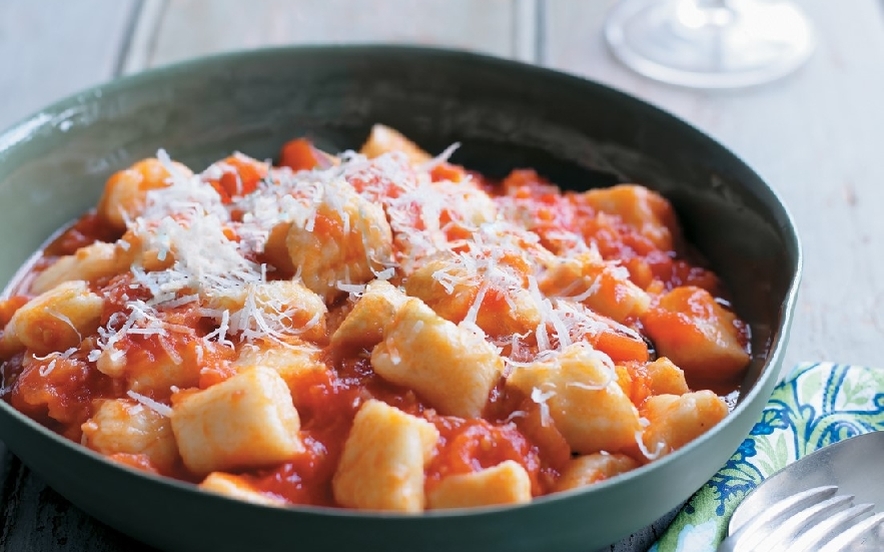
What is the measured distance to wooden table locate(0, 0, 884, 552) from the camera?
3.33m

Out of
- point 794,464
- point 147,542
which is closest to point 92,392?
point 147,542

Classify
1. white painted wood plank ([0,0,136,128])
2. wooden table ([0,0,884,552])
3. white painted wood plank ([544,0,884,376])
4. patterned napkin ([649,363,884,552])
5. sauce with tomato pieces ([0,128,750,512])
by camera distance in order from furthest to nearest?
white painted wood plank ([0,0,136,128])
wooden table ([0,0,884,552])
white painted wood plank ([544,0,884,376])
patterned napkin ([649,363,884,552])
sauce with tomato pieces ([0,128,750,512])

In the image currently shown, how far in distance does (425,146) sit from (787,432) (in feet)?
5.21

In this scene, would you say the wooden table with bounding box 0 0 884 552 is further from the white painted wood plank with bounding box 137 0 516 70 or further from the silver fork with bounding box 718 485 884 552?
the silver fork with bounding box 718 485 884 552

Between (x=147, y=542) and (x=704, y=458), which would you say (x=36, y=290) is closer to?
(x=147, y=542)

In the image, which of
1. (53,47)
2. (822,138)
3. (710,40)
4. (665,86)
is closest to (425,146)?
(665,86)

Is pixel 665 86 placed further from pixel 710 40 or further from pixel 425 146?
pixel 425 146

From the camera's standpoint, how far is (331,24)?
15.0 ft

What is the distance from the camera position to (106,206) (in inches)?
118

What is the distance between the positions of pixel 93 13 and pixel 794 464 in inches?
140

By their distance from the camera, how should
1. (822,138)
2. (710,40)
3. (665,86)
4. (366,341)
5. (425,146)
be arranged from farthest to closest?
1. (710,40)
2. (665,86)
3. (822,138)
4. (425,146)
5. (366,341)

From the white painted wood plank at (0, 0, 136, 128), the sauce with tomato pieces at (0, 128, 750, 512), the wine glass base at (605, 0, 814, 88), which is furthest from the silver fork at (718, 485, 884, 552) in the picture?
the white painted wood plank at (0, 0, 136, 128)

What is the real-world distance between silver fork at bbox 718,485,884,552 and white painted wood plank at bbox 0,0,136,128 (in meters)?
3.00

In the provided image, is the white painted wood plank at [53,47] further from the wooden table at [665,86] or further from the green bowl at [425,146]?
the green bowl at [425,146]
